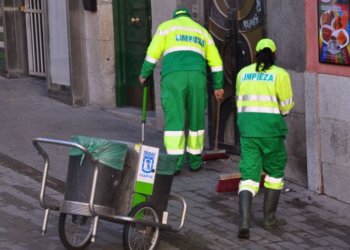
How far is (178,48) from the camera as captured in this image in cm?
956

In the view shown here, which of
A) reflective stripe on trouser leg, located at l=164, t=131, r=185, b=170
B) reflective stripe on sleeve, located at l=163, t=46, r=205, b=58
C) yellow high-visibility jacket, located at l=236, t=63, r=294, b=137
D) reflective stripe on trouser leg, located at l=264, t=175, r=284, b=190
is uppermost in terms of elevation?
reflective stripe on sleeve, located at l=163, t=46, r=205, b=58

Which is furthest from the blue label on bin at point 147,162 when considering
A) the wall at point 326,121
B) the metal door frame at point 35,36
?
the metal door frame at point 35,36

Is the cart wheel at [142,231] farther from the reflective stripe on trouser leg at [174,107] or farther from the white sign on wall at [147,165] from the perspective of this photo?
the reflective stripe on trouser leg at [174,107]

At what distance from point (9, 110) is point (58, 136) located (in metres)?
1.71

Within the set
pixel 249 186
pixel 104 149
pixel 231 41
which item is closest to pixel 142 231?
pixel 104 149

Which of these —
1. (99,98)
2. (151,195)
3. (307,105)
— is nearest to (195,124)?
(307,105)

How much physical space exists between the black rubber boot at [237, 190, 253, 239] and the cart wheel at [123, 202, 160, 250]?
2.86ft

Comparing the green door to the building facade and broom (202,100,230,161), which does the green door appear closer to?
the building facade

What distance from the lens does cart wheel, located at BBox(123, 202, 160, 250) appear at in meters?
6.96

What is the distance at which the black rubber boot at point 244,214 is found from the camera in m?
7.72

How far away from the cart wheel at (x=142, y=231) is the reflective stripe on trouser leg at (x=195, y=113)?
8.69 ft

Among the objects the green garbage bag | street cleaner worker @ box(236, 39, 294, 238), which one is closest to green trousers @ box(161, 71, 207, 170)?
street cleaner worker @ box(236, 39, 294, 238)

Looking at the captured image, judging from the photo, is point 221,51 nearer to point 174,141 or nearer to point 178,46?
point 178,46

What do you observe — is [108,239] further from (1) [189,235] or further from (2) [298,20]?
(2) [298,20]
